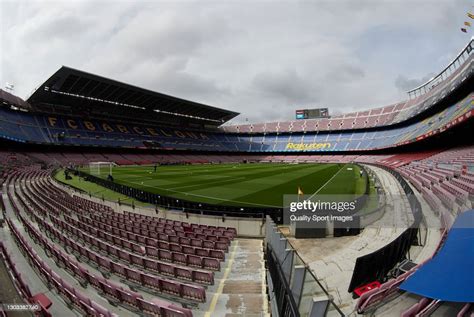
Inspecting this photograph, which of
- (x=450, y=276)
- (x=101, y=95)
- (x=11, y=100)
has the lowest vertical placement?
(x=450, y=276)

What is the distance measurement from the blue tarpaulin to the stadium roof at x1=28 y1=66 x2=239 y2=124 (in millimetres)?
55795

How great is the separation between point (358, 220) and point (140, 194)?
48.8 feet

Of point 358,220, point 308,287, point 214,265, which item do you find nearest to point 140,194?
point 214,265

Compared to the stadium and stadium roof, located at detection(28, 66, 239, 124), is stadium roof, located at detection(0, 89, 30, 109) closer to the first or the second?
stadium roof, located at detection(28, 66, 239, 124)

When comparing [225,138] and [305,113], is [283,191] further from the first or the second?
[305,113]

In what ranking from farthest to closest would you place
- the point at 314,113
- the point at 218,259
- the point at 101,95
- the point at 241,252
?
the point at 314,113, the point at 101,95, the point at 241,252, the point at 218,259

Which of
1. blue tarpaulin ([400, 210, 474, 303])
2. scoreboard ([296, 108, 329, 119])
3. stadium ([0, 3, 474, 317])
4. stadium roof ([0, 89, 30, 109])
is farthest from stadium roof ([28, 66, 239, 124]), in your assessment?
blue tarpaulin ([400, 210, 474, 303])

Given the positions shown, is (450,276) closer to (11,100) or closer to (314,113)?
(11,100)

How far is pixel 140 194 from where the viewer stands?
1998cm

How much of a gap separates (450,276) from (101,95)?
227ft

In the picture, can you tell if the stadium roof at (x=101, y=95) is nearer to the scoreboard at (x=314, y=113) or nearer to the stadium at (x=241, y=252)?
the stadium at (x=241, y=252)

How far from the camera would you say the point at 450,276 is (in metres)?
4.54

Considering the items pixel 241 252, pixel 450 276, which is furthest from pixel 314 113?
pixel 450 276

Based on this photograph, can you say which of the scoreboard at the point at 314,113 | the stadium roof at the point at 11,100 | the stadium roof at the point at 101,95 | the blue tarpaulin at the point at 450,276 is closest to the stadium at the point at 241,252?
the blue tarpaulin at the point at 450,276
